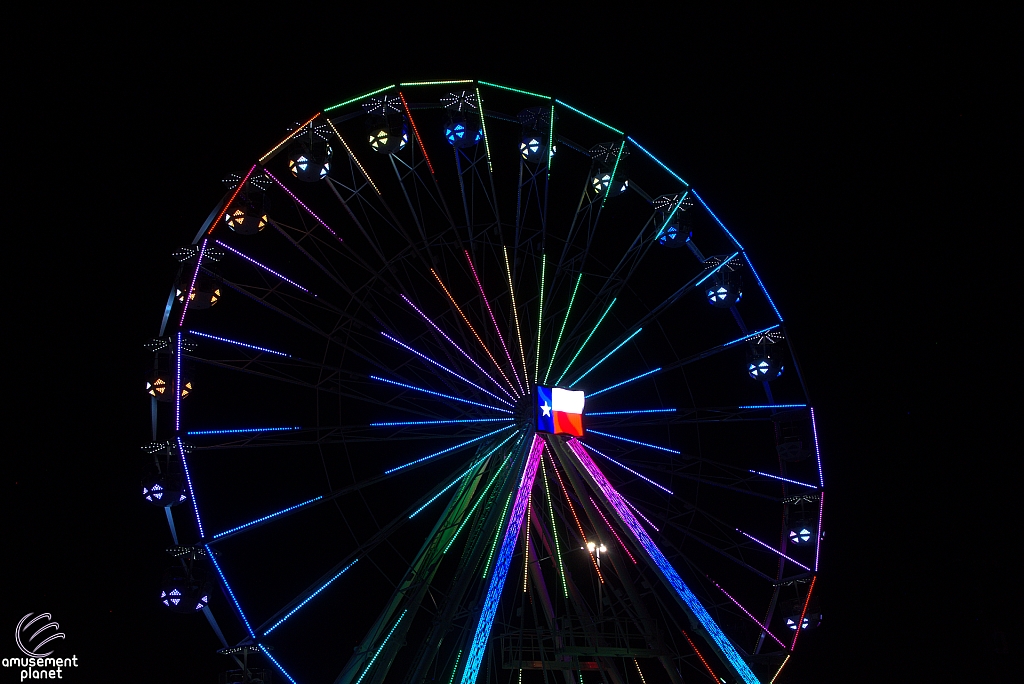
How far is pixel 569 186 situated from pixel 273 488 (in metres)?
9.06

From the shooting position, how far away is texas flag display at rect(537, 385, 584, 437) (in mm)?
12258

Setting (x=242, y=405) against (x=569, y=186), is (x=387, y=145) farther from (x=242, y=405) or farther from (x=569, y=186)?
(x=242, y=405)

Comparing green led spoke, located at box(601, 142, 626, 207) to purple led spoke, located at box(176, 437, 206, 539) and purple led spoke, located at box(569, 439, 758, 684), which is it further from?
purple led spoke, located at box(176, 437, 206, 539)

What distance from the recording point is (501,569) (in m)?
11.0

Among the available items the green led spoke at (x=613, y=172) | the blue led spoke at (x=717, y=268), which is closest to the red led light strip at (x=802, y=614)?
the blue led spoke at (x=717, y=268)

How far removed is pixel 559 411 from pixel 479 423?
1.19 m

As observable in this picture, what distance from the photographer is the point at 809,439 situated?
1500 centimetres

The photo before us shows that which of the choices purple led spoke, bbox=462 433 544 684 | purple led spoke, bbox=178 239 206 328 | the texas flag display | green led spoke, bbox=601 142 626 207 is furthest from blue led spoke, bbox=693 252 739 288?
purple led spoke, bbox=178 239 206 328

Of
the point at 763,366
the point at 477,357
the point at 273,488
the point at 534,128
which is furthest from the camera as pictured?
the point at 273,488

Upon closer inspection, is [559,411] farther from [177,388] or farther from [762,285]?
[177,388]

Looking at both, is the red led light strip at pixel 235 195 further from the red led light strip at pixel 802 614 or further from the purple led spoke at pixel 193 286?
the red led light strip at pixel 802 614

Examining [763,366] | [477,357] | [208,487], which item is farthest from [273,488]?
[763,366]

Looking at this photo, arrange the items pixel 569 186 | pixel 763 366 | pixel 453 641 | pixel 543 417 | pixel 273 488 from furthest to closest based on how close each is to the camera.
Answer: pixel 273 488 < pixel 569 186 < pixel 763 366 < pixel 543 417 < pixel 453 641

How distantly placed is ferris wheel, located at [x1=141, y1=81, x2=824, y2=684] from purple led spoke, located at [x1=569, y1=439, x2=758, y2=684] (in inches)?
2.2
